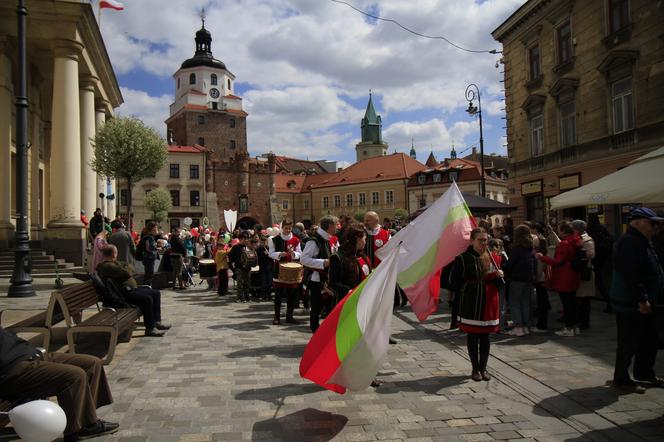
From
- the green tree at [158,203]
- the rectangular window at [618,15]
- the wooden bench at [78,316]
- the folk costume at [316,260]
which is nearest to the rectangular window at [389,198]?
the green tree at [158,203]

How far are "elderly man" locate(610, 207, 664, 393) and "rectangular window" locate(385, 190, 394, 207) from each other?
67532 mm

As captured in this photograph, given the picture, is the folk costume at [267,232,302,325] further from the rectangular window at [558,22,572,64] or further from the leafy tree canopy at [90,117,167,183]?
the rectangular window at [558,22,572,64]

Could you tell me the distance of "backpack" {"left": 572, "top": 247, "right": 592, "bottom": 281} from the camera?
823cm

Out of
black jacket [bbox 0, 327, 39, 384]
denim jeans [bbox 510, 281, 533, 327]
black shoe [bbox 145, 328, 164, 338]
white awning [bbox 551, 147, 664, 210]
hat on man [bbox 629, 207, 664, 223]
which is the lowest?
black shoe [bbox 145, 328, 164, 338]

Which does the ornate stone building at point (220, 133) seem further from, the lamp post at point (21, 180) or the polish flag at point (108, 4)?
the lamp post at point (21, 180)

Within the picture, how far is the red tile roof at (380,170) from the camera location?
2898 inches

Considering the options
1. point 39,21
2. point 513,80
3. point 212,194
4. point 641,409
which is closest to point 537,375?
point 641,409

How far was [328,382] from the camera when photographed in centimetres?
474

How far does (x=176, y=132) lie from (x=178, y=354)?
78442 mm

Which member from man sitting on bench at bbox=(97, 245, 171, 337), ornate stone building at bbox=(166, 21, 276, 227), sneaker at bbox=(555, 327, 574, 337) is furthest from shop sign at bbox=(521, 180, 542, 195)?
ornate stone building at bbox=(166, 21, 276, 227)

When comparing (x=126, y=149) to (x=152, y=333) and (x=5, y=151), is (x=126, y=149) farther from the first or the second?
(x=152, y=333)

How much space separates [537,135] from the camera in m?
25.5

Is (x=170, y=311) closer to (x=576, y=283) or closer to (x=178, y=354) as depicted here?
(x=178, y=354)

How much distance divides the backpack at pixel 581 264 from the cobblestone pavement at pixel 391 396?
0.96 metres
